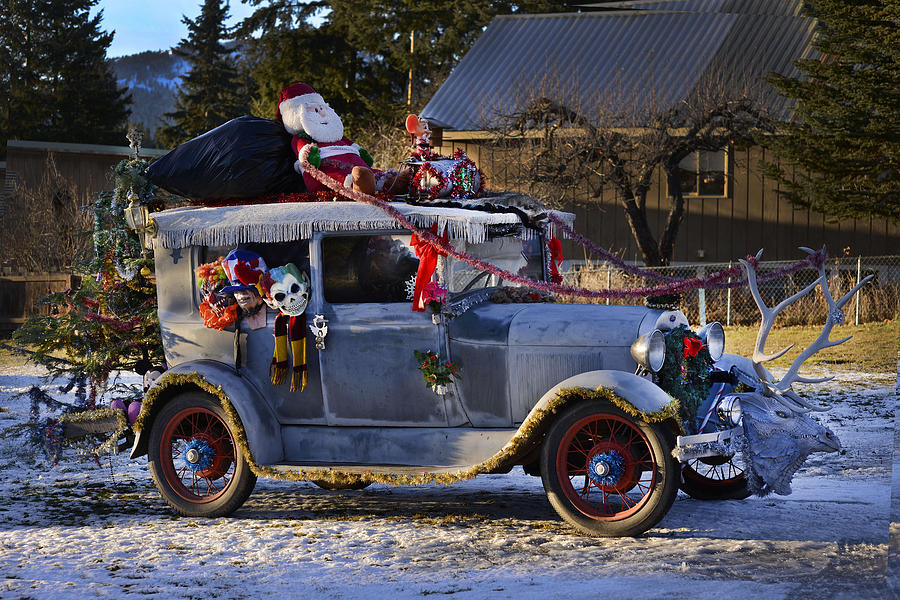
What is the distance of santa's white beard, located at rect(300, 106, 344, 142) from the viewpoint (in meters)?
7.72

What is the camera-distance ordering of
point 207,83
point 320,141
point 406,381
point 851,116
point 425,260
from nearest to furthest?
point 425,260 → point 406,381 → point 320,141 → point 851,116 → point 207,83

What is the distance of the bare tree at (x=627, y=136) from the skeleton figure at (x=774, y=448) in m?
15.1

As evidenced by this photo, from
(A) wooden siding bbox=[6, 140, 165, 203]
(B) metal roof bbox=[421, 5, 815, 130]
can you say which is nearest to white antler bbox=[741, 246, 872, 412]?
(B) metal roof bbox=[421, 5, 815, 130]

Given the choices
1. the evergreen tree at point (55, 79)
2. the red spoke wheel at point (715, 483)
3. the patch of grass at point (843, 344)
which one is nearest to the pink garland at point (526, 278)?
the red spoke wheel at point (715, 483)

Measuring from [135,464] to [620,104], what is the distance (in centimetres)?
1532

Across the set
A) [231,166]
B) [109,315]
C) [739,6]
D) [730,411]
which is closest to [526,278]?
[730,411]

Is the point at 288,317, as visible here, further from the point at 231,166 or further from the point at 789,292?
the point at 789,292

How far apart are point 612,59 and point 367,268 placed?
19.5 meters

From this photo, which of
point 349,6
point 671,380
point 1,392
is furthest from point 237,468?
point 349,6

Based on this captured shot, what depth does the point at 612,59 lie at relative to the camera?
2536 cm

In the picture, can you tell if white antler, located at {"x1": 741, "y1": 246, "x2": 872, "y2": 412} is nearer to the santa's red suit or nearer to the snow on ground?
the snow on ground

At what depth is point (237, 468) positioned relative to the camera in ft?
23.2

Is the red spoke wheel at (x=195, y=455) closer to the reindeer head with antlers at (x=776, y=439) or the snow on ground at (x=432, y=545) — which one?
the snow on ground at (x=432, y=545)

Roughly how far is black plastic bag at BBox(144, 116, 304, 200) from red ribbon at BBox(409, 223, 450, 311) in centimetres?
137
